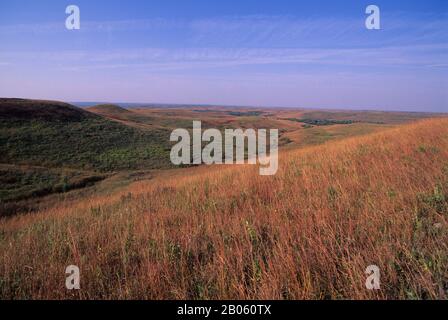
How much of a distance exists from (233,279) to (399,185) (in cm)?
344

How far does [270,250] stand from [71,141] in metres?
38.0

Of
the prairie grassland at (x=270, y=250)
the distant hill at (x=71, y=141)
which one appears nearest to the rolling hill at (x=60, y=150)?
the distant hill at (x=71, y=141)

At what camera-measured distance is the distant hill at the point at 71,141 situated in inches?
1153

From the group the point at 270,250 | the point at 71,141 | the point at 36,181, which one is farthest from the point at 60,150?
the point at 270,250

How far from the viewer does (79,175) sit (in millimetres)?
24078

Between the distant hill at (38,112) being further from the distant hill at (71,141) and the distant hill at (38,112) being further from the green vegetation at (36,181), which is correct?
the green vegetation at (36,181)

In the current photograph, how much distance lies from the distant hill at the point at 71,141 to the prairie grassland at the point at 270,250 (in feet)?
85.4

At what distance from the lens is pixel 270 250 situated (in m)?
3.12

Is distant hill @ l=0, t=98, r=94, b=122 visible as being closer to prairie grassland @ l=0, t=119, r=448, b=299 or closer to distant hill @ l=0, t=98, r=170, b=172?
distant hill @ l=0, t=98, r=170, b=172

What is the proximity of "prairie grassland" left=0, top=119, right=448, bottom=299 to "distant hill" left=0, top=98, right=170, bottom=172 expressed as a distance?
26.0 m

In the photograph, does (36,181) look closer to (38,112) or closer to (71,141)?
(71,141)

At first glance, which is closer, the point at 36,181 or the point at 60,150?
the point at 36,181

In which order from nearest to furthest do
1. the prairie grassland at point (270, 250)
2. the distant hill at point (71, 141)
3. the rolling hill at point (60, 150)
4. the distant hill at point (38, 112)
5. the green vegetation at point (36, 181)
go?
the prairie grassland at point (270, 250)
the green vegetation at point (36, 181)
the rolling hill at point (60, 150)
the distant hill at point (71, 141)
the distant hill at point (38, 112)
